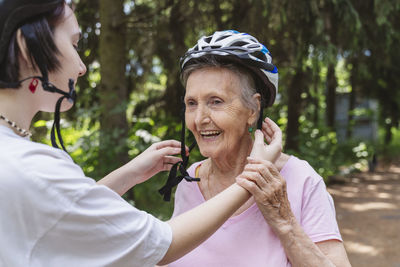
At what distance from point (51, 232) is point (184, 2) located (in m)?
4.73

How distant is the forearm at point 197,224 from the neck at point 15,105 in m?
0.64

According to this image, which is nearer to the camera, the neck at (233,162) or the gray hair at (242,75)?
the gray hair at (242,75)

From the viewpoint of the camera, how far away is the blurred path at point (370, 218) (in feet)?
19.6

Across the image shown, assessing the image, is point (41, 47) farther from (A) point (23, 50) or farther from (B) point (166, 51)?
(B) point (166, 51)

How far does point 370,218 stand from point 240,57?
6985 millimetres

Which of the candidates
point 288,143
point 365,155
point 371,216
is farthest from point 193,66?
point 365,155

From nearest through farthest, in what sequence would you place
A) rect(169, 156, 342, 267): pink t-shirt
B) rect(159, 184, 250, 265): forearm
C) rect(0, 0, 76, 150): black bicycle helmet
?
rect(0, 0, 76, 150): black bicycle helmet < rect(159, 184, 250, 265): forearm < rect(169, 156, 342, 267): pink t-shirt

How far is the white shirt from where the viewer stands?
1108 millimetres

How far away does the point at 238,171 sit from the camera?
2283 mm

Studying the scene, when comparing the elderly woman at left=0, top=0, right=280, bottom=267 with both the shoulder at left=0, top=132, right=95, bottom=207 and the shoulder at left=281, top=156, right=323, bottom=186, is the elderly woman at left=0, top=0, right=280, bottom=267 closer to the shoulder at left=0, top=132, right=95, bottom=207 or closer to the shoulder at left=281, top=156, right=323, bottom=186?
the shoulder at left=0, top=132, right=95, bottom=207

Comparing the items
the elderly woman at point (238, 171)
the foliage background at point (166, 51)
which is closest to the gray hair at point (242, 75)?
the elderly woman at point (238, 171)

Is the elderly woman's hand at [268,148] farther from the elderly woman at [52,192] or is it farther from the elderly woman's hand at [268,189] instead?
the elderly woman at [52,192]

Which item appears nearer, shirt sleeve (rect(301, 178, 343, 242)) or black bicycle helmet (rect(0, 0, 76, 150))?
black bicycle helmet (rect(0, 0, 76, 150))

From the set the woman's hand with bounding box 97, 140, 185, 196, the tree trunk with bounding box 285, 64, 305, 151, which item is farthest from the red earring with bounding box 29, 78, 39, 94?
the tree trunk with bounding box 285, 64, 305, 151
